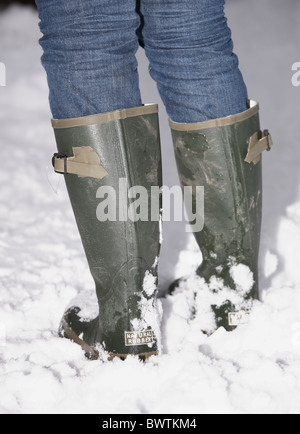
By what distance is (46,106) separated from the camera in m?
3.06

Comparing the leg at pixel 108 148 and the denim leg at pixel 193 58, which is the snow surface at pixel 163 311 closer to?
the leg at pixel 108 148

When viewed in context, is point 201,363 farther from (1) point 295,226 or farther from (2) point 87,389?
(1) point 295,226

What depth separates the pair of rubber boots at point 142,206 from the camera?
117cm

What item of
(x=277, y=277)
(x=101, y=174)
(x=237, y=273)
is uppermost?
(x=101, y=174)

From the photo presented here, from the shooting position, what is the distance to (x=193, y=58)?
1.19 m

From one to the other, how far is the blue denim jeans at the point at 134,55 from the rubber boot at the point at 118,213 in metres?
0.05

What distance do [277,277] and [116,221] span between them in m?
0.58

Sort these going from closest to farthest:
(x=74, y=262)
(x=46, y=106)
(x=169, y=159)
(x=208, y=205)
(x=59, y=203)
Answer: (x=208, y=205), (x=74, y=262), (x=59, y=203), (x=169, y=159), (x=46, y=106)

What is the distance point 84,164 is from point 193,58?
30cm

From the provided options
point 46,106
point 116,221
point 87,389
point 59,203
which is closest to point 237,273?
point 116,221

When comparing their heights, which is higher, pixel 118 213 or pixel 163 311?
pixel 118 213
